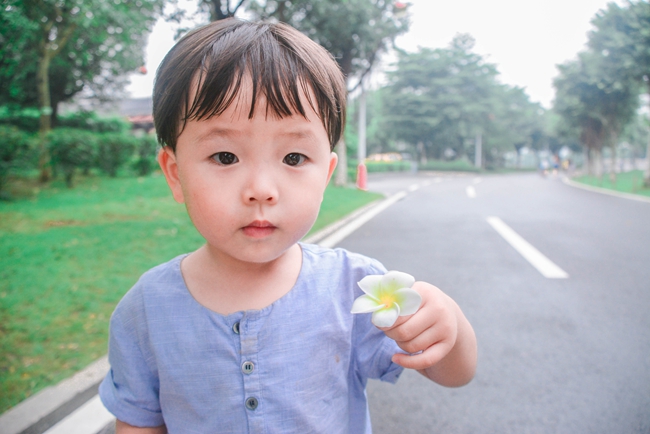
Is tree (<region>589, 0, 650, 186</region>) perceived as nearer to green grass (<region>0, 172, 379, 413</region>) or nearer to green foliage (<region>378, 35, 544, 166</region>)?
green grass (<region>0, 172, 379, 413</region>)

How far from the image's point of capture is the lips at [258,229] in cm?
93

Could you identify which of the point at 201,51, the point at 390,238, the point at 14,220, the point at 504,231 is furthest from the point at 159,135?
the point at 504,231

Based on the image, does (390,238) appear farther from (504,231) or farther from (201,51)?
(201,51)

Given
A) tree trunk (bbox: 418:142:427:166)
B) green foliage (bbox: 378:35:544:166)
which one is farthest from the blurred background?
tree trunk (bbox: 418:142:427:166)

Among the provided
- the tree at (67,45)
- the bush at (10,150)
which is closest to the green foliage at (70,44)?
the tree at (67,45)

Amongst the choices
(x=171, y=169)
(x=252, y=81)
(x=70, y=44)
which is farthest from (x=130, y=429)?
(x=70, y=44)

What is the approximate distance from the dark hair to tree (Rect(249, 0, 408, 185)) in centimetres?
815

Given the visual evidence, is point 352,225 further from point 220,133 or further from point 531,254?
point 220,133

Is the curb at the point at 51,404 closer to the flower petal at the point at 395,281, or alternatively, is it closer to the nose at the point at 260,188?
the nose at the point at 260,188

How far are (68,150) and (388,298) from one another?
462 inches

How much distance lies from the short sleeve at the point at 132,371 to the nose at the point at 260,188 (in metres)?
0.47

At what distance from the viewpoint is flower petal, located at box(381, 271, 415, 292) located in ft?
2.70

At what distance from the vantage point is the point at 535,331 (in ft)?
11.2

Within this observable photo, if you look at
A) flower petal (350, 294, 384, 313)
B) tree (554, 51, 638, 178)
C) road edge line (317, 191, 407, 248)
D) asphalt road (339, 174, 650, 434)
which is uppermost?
Answer: tree (554, 51, 638, 178)
